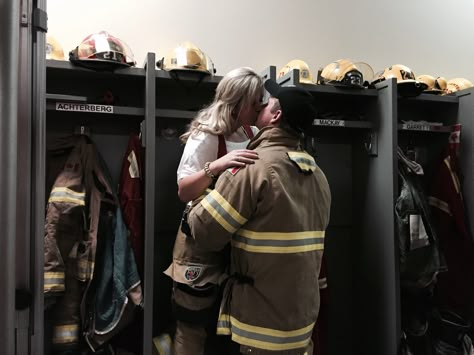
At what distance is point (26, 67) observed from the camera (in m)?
0.88

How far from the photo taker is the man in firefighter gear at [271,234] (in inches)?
58.2

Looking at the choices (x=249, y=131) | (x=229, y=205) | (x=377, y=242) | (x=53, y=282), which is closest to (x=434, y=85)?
(x=377, y=242)

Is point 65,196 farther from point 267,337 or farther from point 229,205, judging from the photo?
point 267,337

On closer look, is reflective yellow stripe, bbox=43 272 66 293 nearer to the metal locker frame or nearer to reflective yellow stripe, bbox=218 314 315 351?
reflective yellow stripe, bbox=218 314 315 351

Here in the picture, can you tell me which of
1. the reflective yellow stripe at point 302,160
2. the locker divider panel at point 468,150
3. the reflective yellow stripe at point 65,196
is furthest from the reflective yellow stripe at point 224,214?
the locker divider panel at point 468,150

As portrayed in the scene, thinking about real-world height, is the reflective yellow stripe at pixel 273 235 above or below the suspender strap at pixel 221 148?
below

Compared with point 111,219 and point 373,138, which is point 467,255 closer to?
point 373,138

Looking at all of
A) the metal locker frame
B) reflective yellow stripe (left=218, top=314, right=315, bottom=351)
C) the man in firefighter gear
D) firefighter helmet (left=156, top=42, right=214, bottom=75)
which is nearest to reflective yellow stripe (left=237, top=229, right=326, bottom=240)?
the man in firefighter gear

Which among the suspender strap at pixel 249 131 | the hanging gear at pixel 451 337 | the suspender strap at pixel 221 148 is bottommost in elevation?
the hanging gear at pixel 451 337

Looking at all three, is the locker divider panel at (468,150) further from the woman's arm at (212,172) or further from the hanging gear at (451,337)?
the woman's arm at (212,172)

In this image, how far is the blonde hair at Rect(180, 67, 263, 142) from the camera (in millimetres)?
1812

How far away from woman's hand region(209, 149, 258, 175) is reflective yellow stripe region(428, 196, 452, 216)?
193 cm

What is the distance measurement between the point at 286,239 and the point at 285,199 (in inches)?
6.2

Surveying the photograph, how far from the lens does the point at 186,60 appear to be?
7.59ft
